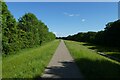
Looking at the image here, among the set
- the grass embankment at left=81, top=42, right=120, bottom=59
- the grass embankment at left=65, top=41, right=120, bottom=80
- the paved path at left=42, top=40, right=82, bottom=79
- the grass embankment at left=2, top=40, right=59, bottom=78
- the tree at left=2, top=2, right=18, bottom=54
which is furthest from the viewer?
the grass embankment at left=81, top=42, right=120, bottom=59

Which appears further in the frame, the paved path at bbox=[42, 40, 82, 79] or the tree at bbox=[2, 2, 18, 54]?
the tree at bbox=[2, 2, 18, 54]

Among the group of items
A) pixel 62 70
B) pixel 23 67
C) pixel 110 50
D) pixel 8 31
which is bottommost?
pixel 62 70

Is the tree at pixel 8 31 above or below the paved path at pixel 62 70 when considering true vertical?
above

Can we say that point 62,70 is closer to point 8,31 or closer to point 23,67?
point 23,67

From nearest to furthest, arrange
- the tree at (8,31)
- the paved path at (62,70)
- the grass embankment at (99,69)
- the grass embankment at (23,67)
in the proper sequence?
the grass embankment at (23,67), the grass embankment at (99,69), the paved path at (62,70), the tree at (8,31)

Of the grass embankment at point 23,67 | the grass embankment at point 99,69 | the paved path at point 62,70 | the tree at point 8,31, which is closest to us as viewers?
the grass embankment at point 23,67

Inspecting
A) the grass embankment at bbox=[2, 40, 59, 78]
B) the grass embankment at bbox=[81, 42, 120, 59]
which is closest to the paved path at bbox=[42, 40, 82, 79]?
the grass embankment at bbox=[2, 40, 59, 78]

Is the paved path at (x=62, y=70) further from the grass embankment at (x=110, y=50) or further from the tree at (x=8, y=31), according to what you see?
the grass embankment at (x=110, y=50)

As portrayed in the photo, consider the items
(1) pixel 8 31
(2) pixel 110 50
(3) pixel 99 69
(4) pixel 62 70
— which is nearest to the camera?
(4) pixel 62 70

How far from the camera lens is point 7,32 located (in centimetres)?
2820

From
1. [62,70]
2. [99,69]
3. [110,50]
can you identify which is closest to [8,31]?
[62,70]

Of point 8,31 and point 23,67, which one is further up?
point 8,31

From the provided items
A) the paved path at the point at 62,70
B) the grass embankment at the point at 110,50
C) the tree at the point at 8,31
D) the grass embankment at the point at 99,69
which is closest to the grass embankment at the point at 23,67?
the paved path at the point at 62,70

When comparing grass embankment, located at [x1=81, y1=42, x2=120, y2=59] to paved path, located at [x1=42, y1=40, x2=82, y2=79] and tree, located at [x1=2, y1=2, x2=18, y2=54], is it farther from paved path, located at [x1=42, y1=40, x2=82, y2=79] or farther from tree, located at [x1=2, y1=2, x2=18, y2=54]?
paved path, located at [x1=42, y1=40, x2=82, y2=79]
